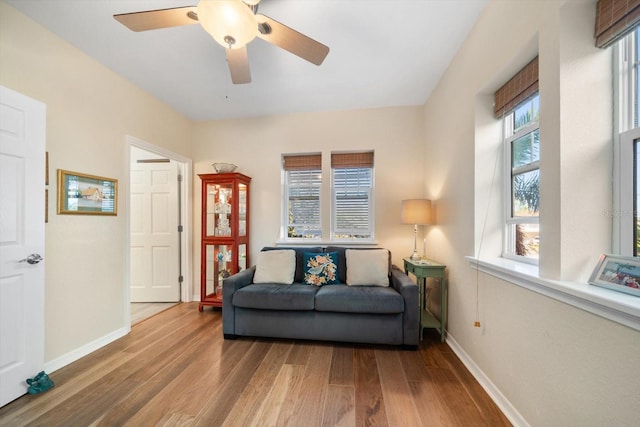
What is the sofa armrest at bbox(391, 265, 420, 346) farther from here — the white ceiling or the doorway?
the doorway

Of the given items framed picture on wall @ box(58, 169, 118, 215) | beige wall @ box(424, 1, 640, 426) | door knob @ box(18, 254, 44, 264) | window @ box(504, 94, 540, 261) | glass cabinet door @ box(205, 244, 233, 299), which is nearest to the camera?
beige wall @ box(424, 1, 640, 426)

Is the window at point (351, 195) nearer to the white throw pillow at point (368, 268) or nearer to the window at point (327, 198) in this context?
the window at point (327, 198)

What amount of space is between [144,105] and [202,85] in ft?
2.50

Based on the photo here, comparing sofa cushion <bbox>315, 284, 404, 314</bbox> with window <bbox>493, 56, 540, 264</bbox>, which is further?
sofa cushion <bbox>315, 284, 404, 314</bbox>

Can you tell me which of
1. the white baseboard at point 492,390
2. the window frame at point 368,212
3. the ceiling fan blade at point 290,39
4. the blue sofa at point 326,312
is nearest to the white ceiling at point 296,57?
the ceiling fan blade at point 290,39

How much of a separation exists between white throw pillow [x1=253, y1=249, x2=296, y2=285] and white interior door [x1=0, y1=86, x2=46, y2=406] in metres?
1.66

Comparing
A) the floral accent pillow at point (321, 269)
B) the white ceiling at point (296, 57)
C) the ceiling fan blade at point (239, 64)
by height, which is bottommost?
the floral accent pillow at point (321, 269)

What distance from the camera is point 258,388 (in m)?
1.67

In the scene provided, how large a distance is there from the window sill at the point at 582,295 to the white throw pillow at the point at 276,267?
1.94 metres

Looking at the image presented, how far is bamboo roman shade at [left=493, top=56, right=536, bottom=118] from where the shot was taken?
1.42m

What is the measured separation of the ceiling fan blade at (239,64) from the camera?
1498 millimetres

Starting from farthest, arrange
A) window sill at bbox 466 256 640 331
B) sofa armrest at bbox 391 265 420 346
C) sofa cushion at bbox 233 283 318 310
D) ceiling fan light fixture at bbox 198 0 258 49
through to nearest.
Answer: sofa cushion at bbox 233 283 318 310
sofa armrest at bbox 391 265 420 346
ceiling fan light fixture at bbox 198 0 258 49
window sill at bbox 466 256 640 331

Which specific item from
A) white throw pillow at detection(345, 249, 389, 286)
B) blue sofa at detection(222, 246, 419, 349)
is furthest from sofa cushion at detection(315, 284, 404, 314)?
white throw pillow at detection(345, 249, 389, 286)

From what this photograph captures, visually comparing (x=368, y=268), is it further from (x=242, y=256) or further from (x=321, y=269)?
(x=242, y=256)
